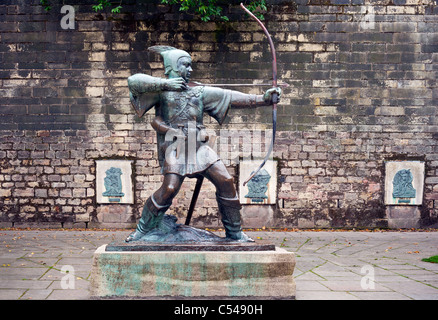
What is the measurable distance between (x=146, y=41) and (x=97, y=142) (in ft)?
6.48

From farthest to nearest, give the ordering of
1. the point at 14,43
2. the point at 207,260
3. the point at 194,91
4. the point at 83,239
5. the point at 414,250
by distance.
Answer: the point at 14,43 → the point at 83,239 → the point at 414,250 → the point at 194,91 → the point at 207,260

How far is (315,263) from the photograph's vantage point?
512 cm

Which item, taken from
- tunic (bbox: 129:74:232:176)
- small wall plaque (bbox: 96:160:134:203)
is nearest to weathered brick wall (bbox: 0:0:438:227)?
small wall plaque (bbox: 96:160:134:203)

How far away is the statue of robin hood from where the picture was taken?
12.0 ft

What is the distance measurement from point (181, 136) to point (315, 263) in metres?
2.44

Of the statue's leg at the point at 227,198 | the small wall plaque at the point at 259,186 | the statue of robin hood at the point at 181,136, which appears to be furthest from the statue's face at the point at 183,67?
the small wall plaque at the point at 259,186

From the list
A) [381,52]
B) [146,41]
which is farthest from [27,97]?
[381,52]

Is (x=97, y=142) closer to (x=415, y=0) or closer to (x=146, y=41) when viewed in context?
(x=146, y=41)

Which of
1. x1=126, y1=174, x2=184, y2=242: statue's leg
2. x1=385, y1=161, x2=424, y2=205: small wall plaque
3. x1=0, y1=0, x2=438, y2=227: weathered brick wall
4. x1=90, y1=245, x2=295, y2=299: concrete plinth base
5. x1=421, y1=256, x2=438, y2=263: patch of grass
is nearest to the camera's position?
x1=90, y1=245, x2=295, y2=299: concrete plinth base

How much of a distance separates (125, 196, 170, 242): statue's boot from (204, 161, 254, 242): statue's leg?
46 cm

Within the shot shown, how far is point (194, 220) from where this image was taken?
26.2ft

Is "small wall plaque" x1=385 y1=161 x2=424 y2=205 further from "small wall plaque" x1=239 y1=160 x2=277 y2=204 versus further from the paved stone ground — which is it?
"small wall plaque" x1=239 y1=160 x2=277 y2=204

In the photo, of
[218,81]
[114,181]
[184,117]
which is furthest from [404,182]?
[184,117]

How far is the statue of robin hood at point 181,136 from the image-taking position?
144 inches
